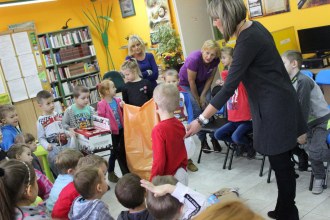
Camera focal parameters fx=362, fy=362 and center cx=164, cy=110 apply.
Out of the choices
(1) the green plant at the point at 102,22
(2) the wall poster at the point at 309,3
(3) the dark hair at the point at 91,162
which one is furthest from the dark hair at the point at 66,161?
(1) the green plant at the point at 102,22

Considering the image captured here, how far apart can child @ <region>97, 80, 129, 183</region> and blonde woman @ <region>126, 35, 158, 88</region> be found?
540 mm

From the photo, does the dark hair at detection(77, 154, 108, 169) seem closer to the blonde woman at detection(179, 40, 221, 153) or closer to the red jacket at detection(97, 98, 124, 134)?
the red jacket at detection(97, 98, 124, 134)

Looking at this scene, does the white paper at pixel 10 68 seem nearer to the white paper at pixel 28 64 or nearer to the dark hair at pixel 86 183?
the white paper at pixel 28 64

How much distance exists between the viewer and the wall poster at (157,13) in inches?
308

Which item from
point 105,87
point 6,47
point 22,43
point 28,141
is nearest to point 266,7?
point 105,87

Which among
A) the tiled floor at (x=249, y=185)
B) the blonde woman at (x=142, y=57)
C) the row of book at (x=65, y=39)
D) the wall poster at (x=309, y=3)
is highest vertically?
the row of book at (x=65, y=39)

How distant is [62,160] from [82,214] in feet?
2.37

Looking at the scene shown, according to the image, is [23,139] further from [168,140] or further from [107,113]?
[168,140]

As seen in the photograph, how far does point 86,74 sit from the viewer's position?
914cm

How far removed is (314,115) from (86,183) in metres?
1.92

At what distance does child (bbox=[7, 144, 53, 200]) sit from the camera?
292 centimetres

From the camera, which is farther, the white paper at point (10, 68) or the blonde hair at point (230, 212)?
the white paper at point (10, 68)

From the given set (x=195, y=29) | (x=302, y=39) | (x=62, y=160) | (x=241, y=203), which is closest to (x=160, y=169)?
(x=62, y=160)

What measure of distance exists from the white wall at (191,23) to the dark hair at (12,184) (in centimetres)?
505
